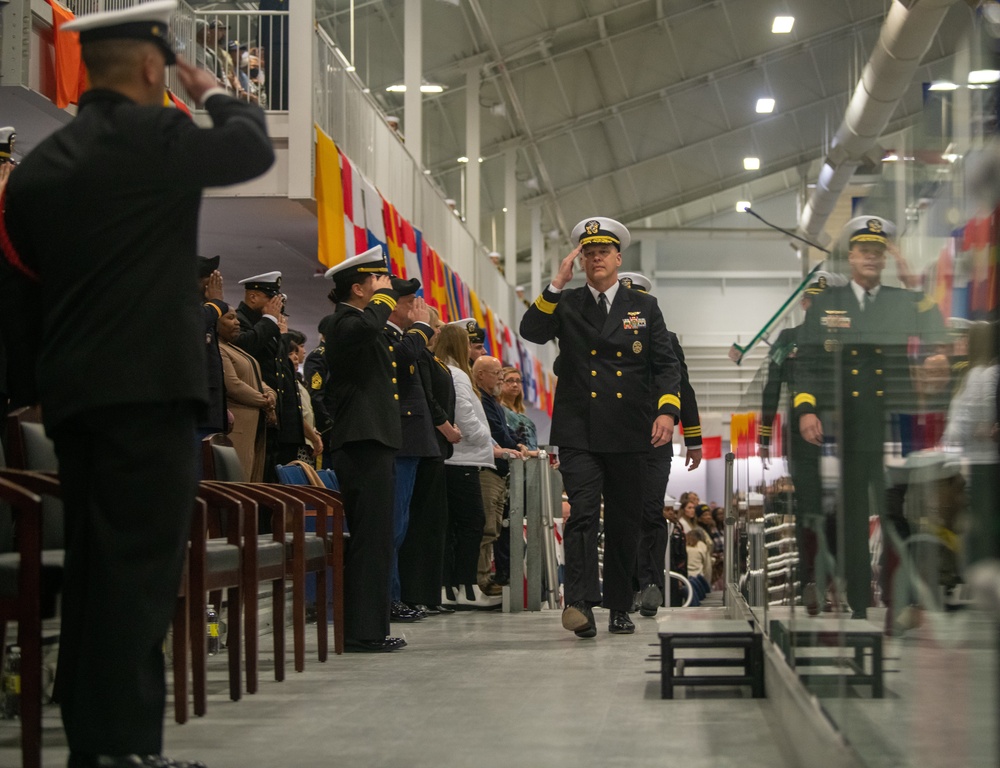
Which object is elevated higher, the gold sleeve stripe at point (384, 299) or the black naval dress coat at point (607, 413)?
the gold sleeve stripe at point (384, 299)

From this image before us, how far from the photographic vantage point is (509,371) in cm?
864

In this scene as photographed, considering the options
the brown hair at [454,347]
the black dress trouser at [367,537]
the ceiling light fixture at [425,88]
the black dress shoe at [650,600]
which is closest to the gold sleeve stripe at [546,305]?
the black dress trouser at [367,537]

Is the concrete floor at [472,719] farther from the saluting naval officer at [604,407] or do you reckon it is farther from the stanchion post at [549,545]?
the stanchion post at [549,545]

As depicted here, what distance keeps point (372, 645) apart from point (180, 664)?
1578mm

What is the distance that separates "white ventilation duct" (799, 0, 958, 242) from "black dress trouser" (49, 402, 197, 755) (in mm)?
8157

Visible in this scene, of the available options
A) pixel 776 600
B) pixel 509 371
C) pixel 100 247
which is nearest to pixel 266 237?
pixel 509 371

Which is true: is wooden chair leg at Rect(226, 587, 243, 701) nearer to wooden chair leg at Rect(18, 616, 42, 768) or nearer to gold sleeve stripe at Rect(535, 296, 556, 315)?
wooden chair leg at Rect(18, 616, 42, 768)

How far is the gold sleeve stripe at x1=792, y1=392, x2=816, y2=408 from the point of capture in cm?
267

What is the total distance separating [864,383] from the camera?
1.99 m

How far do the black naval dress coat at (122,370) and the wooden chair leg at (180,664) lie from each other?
32.4 inches

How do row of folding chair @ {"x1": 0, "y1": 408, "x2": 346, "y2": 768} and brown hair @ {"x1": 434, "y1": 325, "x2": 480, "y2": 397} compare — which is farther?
brown hair @ {"x1": 434, "y1": 325, "x2": 480, "y2": 397}

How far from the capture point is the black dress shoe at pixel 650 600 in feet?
20.8

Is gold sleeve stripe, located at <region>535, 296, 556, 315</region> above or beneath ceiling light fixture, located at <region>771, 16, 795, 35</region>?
beneath

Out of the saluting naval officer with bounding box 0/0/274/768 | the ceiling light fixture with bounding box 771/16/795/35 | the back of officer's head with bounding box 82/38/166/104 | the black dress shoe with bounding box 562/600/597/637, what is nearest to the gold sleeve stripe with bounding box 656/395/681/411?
the black dress shoe with bounding box 562/600/597/637
